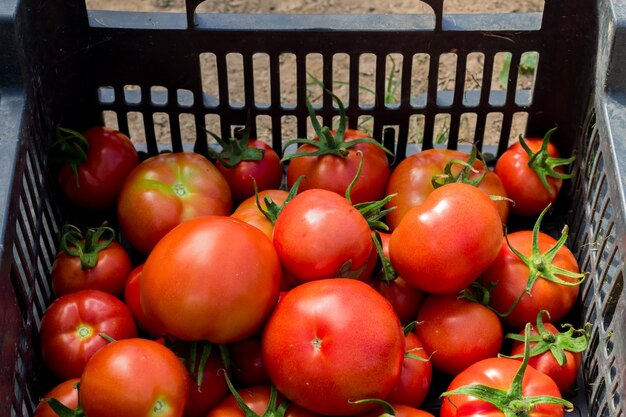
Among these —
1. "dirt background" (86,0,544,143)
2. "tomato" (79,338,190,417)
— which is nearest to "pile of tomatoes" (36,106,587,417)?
"tomato" (79,338,190,417)

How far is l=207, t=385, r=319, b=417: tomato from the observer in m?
0.88

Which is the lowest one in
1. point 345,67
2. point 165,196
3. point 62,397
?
point 345,67

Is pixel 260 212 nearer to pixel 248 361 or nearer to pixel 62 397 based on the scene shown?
pixel 248 361

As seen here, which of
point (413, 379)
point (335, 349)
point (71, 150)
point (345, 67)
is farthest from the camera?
point (345, 67)

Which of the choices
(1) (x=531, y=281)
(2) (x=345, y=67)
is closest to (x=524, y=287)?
(1) (x=531, y=281)

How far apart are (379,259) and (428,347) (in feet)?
0.38

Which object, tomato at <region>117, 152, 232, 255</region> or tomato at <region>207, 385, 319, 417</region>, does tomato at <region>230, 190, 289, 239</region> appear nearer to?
tomato at <region>117, 152, 232, 255</region>

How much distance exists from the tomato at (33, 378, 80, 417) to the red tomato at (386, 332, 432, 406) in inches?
13.4

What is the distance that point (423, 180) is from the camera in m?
1.11

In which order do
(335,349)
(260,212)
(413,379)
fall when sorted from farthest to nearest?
(260,212) < (413,379) < (335,349)

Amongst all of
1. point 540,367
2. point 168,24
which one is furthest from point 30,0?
point 540,367

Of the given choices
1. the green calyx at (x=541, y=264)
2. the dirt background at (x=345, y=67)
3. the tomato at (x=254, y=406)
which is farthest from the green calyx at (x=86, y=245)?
the dirt background at (x=345, y=67)

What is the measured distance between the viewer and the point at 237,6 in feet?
7.08

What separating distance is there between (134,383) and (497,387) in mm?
368
